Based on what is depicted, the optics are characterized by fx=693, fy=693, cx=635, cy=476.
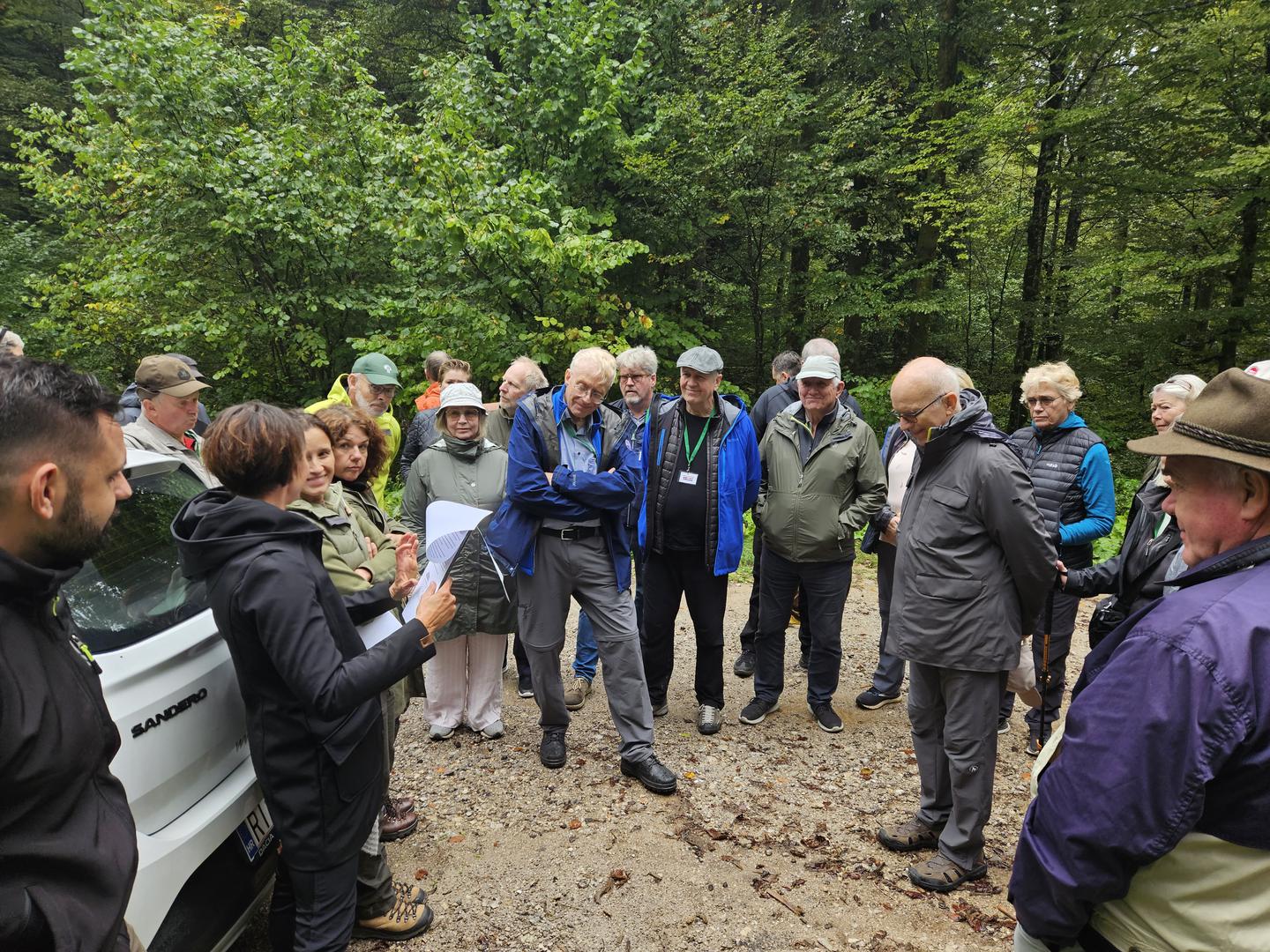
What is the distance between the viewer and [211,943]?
2053mm

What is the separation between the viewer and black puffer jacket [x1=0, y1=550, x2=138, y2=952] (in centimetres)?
115

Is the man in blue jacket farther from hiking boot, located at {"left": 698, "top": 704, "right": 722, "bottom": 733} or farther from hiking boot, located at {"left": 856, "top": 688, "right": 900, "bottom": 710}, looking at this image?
hiking boot, located at {"left": 856, "top": 688, "right": 900, "bottom": 710}

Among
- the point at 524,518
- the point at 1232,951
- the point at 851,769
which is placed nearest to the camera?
the point at 1232,951

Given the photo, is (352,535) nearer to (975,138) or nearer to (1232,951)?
(1232,951)

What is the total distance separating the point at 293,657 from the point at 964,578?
256 centimetres

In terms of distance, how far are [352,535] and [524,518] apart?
1.10m

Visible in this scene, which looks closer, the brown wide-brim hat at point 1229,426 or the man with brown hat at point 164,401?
the brown wide-brim hat at point 1229,426

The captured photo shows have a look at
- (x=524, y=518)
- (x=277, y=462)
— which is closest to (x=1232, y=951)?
(x=277, y=462)

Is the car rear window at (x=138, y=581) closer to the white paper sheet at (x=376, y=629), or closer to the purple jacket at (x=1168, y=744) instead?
the white paper sheet at (x=376, y=629)

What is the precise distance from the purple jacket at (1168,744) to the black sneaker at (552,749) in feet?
9.31

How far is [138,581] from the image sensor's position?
2328mm

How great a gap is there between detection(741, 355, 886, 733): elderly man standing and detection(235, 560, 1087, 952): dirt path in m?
0.33

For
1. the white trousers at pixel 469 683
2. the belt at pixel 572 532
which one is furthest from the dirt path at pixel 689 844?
the belt at pixel 572 532

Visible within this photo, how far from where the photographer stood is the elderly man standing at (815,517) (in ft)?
14.3
